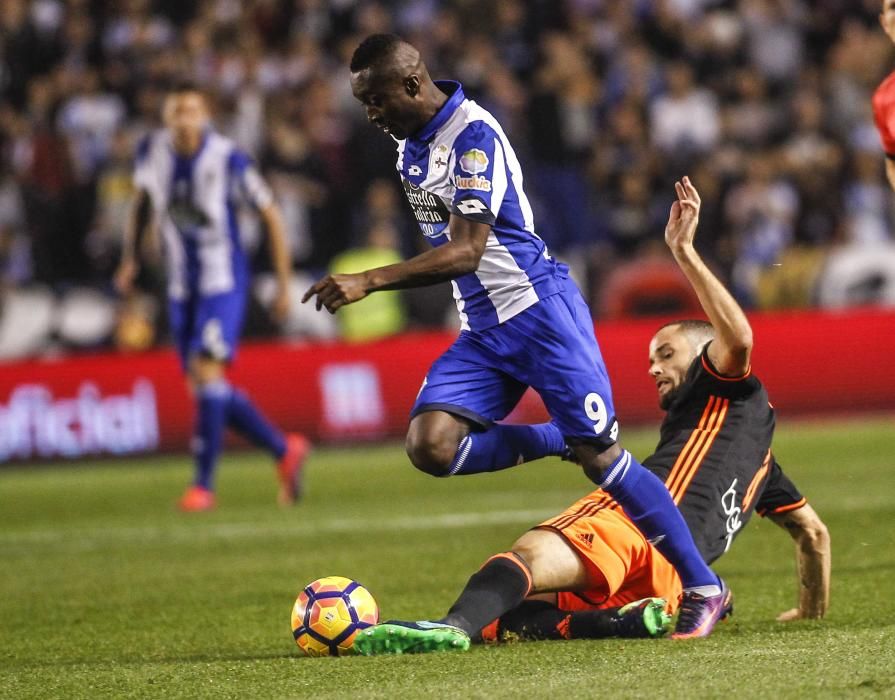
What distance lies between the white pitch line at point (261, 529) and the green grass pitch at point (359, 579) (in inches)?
0.9

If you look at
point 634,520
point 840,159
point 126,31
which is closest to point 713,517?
point 634,520

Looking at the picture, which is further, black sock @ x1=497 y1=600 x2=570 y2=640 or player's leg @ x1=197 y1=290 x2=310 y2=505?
player's leg @ x1=197 y1=290 x2=310 y2=505

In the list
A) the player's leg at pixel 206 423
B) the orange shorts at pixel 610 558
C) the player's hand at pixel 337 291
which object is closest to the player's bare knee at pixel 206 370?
the player's leg at pixel 206 423

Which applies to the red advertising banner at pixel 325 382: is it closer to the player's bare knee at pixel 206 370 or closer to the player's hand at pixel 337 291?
the player's bare knee at pixel 206 370

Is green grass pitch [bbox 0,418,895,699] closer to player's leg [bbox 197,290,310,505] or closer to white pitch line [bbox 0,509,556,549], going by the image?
white pitch line [bbox 0,509,556,549]

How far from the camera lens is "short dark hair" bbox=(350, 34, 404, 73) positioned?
206 inches

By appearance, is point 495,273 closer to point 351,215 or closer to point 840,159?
point 351,215

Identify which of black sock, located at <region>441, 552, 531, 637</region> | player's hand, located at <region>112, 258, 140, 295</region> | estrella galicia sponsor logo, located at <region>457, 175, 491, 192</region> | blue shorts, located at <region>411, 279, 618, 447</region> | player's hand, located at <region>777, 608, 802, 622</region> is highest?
player's hand, located at <region>112, 258, 140, 295</region>

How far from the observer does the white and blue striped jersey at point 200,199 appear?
1027 centimetres

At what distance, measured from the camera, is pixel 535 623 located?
5199 millimetres

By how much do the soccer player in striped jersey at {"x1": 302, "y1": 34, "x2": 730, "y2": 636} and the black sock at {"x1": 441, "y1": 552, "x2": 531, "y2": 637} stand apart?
0.03m

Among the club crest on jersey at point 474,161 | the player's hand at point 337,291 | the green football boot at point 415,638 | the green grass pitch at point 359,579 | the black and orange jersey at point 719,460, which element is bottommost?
the green grass pitch at point 359,579

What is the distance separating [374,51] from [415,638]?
1898 millimetres

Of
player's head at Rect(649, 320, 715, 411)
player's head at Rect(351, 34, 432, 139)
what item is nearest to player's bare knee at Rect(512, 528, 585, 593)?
player's head at Rect(649, 320, 715, 411)
